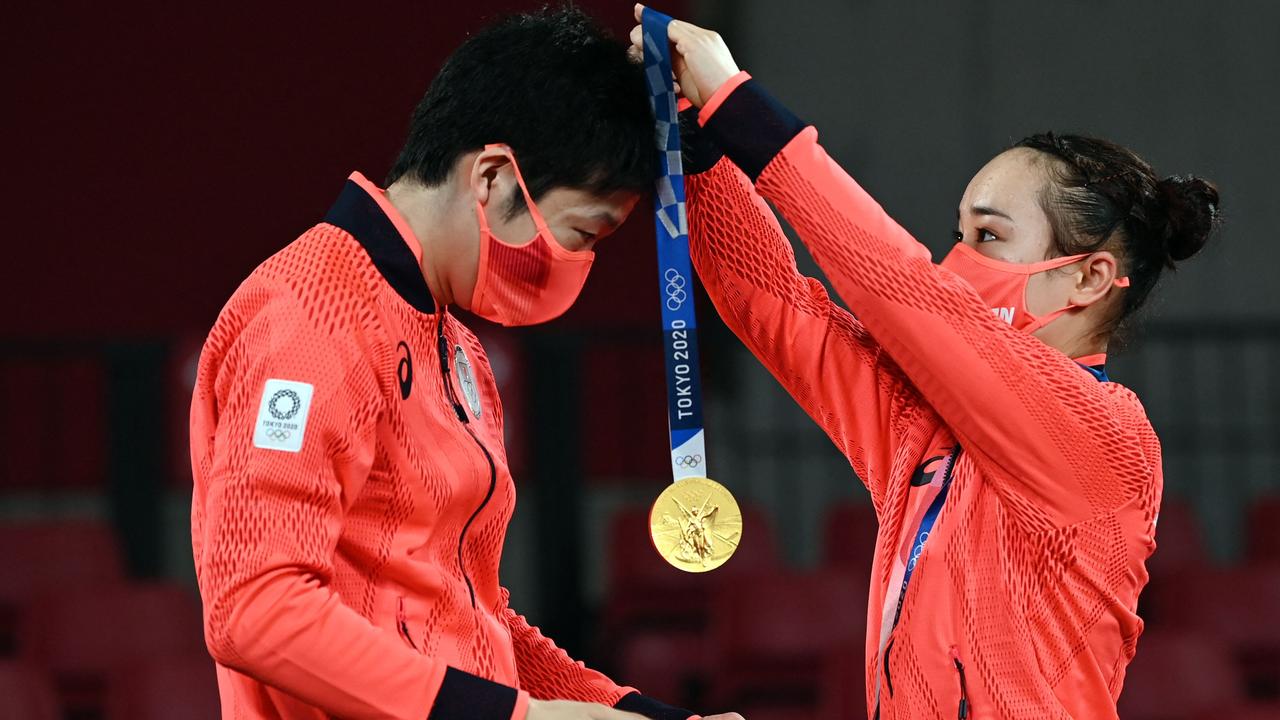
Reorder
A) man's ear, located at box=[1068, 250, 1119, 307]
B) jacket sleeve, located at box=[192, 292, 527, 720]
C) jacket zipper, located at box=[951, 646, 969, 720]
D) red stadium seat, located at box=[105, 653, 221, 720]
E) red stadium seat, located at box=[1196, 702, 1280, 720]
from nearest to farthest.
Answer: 1. jacket sleeve, located at box=[192, 292, 527, 720]
2. jacket zipper, located at box=[951, 646, 969, 720]
3. man's ear, located at box=[1068, 250, 1119, 307]
4. red stadium seat, located at box=[105, 653, 221, 720]
5. red stadium seat, located at box=[1196, 702, 1280, 720]

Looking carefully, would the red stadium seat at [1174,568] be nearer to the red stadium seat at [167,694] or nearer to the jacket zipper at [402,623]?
the red stadium seat at [167,694]

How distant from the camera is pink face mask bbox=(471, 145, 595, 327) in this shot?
59.4 inches

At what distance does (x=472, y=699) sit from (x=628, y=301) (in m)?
4.67

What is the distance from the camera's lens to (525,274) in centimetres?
154

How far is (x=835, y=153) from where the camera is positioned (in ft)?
20.4

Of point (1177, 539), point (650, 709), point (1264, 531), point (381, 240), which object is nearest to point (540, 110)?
point (381, 240)

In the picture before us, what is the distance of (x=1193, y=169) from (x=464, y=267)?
543 centimetres

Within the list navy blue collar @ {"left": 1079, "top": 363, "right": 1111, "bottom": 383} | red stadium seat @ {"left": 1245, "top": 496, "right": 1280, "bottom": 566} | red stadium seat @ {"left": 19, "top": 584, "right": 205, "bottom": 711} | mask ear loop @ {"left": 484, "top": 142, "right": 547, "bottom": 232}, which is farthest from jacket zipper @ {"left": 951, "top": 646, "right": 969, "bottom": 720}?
red stadium seat @ {"left": 1245, "top": 496, "right": 1280, "bottom": 566}

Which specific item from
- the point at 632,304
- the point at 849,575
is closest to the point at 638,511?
the point at 849,575

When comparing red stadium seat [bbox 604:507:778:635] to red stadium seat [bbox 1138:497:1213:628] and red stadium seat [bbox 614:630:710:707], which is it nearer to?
red stadium seat [bbox 614:630:710:707]

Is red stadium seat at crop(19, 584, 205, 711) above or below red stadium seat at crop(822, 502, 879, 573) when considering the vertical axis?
above

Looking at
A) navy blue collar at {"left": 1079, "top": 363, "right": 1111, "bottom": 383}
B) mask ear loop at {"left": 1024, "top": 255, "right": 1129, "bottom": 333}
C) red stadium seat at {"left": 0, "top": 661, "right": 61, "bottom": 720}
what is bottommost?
red stadium seat at {"left": 0, "top": 661, "right": 61, "bottom": 720}

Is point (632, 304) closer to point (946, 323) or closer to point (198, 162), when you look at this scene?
point (198, 162)

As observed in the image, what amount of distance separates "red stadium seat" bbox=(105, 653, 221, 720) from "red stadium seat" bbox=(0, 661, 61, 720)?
18 cm
